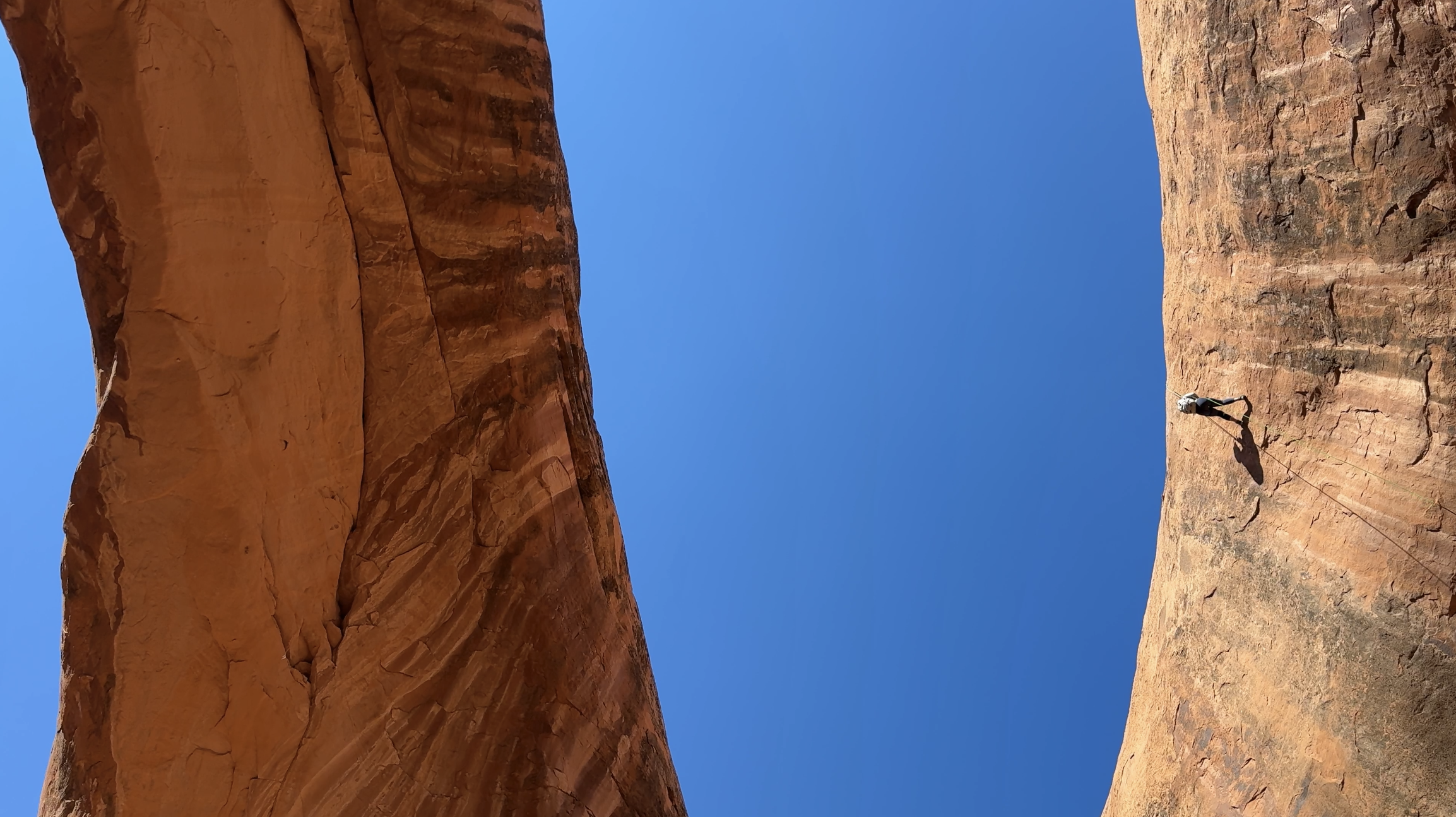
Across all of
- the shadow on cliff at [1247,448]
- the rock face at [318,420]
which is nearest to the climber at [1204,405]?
the shadow on cliff at [1247,448]

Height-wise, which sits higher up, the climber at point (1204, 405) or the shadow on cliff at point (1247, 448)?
the climber at point (1204, 405)

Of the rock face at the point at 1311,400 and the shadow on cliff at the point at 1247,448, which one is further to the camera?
the shadow on cliff at the point at 1247,448

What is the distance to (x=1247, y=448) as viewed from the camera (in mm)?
5613

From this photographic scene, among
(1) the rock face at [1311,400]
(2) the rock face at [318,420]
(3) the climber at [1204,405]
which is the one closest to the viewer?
(2) the rock face at [318,420]

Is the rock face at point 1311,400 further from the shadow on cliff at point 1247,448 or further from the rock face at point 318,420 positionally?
the rock face at point 318,420

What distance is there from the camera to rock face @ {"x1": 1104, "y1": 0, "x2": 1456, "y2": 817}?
450 cm

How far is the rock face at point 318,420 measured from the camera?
407 cm

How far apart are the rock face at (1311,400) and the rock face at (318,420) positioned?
3571 millimetres

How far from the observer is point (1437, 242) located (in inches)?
174

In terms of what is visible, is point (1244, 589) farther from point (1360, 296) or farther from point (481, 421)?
point (481, 421)

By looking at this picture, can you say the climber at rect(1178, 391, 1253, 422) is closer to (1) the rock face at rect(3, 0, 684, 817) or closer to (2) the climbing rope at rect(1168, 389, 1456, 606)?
(2) the climbing rope at rect(1168, 389, 1456, 606)

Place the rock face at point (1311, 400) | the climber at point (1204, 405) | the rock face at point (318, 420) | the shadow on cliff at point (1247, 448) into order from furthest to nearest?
1. the climber at point (1204, 405)
2. the shadow on cliff at point (1247, 448)
3. the rock face at point (1311, 400)
4. the rock face at point (318, 420)

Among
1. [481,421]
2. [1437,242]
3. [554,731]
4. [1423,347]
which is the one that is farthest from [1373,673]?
[481,421]

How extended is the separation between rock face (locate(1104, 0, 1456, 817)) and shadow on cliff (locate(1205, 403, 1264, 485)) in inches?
0.6
